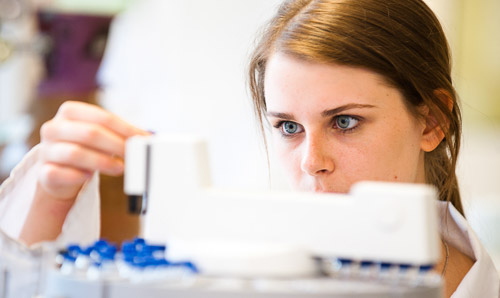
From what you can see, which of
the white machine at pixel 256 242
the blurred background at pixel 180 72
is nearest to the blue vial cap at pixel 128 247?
the white machine at pixel 256 242

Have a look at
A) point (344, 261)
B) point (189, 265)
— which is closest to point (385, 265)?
point (344, 261)

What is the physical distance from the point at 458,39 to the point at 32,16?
131cm

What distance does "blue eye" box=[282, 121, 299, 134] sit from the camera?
94 cm

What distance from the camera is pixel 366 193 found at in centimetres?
49

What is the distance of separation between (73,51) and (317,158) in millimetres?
1457

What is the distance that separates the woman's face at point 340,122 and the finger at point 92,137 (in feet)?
1.08

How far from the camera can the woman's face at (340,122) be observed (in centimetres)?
88

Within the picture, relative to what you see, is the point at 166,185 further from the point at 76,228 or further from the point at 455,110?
the point at 455,110

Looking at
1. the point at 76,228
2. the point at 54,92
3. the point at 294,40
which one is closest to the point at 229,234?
the point at 76,228

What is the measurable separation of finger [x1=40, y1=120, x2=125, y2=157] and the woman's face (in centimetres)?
33

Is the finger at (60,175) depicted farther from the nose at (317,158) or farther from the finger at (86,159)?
the nose at (317,158)

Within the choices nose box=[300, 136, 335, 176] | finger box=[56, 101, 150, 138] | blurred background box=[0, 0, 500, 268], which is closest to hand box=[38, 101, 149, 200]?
finger box=[56, 101, 150, 138]

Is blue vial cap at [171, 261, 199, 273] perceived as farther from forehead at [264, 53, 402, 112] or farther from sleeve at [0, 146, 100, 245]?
forehead at [264, 53, 402, 112]

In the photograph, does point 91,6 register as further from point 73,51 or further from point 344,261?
point 344,261
